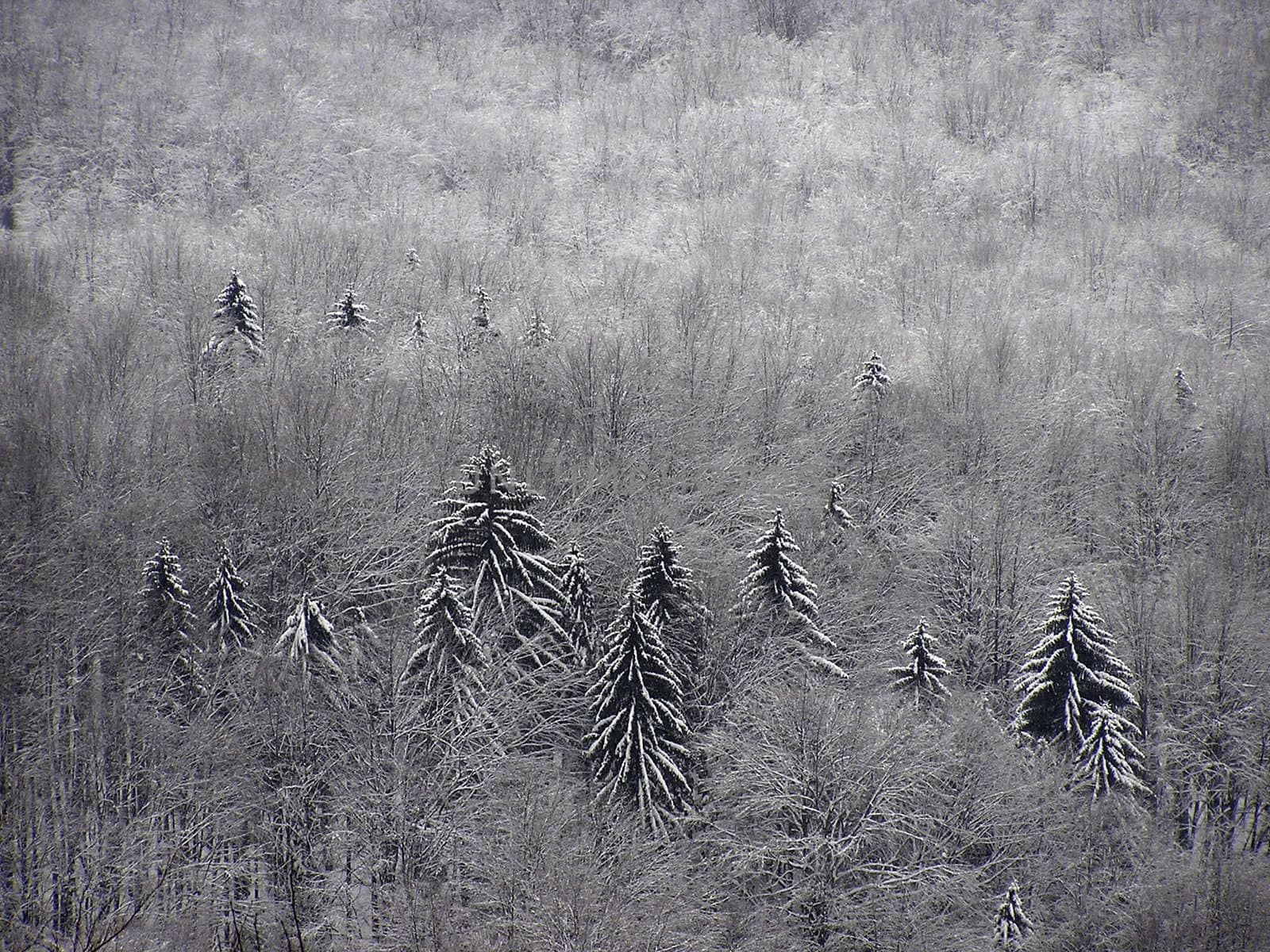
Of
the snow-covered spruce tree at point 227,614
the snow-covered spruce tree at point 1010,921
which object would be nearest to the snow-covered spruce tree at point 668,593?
the snow-covered spruce tree at point 1010,921

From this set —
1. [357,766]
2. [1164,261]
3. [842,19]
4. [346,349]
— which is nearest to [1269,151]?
[1164,261]

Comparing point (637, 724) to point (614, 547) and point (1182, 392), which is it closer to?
point (614, 547)

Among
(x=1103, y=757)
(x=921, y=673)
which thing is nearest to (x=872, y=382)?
(x=921, y=673)

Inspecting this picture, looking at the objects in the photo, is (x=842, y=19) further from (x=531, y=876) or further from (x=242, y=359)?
(x=531, y=876)

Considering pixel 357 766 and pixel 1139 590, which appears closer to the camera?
pixel 357 766

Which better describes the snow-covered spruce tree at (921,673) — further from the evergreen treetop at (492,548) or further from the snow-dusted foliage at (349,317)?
the snow-dusted foliage at (349,317)

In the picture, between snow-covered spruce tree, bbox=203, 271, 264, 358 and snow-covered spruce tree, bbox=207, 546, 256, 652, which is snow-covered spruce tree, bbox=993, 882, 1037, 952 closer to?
snow-covered spruce tree, bbox=207, 546, 256, 652

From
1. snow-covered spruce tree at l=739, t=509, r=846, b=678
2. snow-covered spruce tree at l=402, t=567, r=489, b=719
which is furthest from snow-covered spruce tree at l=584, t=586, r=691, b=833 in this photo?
snow-covered spruce tree at l=739, t=509, r=846, b=678
